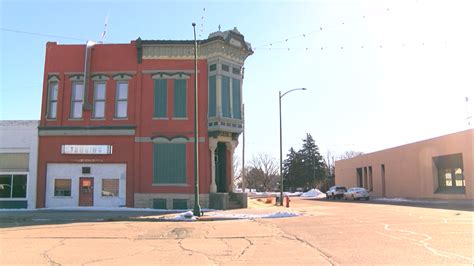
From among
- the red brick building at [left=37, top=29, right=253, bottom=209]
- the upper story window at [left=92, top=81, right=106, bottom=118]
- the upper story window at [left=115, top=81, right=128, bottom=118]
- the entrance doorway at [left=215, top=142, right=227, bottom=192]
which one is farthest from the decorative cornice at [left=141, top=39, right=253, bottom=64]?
the entrance doorway at [left=215, top=142, right=227, bottom=192]

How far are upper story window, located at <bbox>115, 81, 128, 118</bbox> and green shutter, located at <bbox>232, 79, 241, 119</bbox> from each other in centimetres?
673

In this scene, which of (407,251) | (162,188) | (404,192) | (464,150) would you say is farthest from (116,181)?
(404,192)

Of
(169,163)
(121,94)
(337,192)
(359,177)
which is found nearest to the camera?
(169,163)

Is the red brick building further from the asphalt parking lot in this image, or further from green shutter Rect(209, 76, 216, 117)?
the asphalt parking lot

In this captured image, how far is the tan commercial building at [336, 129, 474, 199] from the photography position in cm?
3944

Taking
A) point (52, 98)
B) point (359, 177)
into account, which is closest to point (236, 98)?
point (52, 98)

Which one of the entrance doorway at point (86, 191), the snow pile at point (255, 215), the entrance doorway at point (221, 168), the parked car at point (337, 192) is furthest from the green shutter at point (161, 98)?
the parked car at point (337, 192)

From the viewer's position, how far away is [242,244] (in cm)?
1306

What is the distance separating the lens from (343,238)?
1406 centimetres

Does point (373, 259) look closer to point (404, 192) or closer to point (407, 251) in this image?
point (407, 251)

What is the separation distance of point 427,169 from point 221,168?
23.9 meters

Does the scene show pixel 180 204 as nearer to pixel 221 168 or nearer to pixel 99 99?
pixel 221 168

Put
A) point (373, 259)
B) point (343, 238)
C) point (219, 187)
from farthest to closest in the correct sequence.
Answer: point (219, 187) < point (343, 238) < point (373, 259)

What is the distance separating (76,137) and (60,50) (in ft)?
19.1
